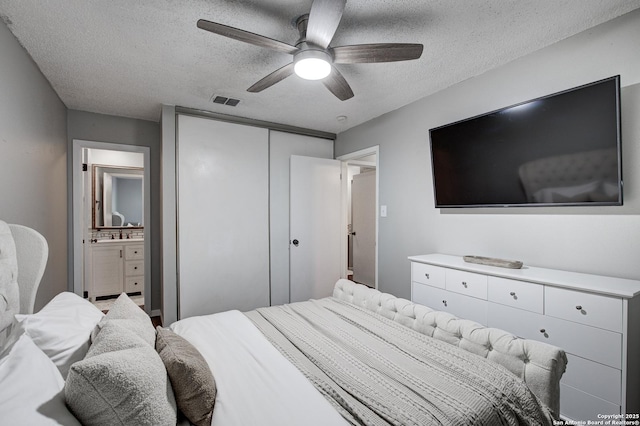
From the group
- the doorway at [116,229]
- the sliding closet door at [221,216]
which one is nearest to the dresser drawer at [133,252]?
the doorway at [116,229]

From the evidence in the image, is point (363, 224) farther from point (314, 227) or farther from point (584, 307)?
point (584, 307)

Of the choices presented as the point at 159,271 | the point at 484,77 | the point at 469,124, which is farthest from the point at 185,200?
the point at 484,77

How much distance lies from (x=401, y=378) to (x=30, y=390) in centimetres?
124

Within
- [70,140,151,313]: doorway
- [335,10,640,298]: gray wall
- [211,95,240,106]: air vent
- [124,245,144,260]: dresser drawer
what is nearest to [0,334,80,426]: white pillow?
[211,95,240,106]: air vent

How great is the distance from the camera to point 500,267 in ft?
7.02

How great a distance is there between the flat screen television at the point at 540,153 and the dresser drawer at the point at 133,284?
4.55 meters

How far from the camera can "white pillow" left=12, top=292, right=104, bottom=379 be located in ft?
3.59

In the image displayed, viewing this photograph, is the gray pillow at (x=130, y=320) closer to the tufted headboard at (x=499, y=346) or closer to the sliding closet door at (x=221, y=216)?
the tufted headboard at (x=499, y=346)

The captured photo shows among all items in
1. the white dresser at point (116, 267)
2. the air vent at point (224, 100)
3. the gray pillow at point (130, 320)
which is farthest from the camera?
the white dresser at point (116, 267)

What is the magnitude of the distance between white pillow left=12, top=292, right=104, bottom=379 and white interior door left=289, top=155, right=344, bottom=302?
2.61m

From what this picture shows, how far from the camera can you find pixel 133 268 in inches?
178

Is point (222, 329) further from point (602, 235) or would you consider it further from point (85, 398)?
point (602, 235)

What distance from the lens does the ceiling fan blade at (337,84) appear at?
2036mm

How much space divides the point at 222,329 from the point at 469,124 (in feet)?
8.02
